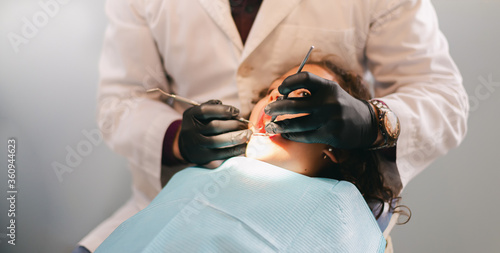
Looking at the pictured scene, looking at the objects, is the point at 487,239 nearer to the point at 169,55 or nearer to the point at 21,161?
the point at 169,55

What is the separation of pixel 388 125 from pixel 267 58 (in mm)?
415

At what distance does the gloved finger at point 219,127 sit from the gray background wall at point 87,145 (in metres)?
0.52

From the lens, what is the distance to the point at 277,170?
824 millimetres

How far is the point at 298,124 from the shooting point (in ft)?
2.60

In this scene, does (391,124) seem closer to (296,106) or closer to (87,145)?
(296,106)

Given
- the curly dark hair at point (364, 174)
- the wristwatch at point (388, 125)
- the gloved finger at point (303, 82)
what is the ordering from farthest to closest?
the curly dark hair at point (364, 174) → the wristwatch at point (388, 125) → the gloved finger at point (303, 82)

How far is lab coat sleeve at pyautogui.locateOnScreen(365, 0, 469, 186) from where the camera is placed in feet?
3.23

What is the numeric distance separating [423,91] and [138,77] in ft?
3.00

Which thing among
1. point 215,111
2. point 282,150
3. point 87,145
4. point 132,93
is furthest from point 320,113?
point 87,145

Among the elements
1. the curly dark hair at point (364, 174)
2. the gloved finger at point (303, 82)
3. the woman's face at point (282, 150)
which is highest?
the gloved finger at point (303, 82)

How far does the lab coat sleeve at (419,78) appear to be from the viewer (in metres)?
0.98

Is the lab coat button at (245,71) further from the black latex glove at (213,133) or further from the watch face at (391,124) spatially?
the watch face at (391,124)

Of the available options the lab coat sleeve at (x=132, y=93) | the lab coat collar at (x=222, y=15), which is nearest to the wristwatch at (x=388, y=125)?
the lab coat collar at (x=222, y=15)

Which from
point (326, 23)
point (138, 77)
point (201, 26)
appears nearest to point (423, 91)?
point (326, 23)
